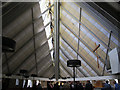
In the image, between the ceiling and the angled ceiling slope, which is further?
the ceiling

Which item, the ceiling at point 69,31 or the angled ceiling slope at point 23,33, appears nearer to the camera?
the angled ceiling slope at point 23,33

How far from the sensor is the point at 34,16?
52.8 feet

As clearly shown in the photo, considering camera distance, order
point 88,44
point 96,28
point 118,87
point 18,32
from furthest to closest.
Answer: point 88,44, point 18,32, point 96,28, point 118,87

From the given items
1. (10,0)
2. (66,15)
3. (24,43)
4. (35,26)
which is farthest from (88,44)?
(10,0)

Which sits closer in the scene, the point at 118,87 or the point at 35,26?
the point at 118,87

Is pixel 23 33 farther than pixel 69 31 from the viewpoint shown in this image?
No

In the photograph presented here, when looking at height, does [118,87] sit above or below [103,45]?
below

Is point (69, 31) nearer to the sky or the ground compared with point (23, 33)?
nearer to the sky

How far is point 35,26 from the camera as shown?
17.9m

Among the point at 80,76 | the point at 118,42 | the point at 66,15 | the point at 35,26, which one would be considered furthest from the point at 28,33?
the point at 80,76

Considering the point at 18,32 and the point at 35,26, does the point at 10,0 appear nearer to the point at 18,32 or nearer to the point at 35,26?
the point at 18,32

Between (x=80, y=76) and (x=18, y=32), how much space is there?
19157 millimetres

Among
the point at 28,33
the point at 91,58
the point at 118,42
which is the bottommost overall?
the point at 91,58

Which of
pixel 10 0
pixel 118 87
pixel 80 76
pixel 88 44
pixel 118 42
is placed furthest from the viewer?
pixel 80 76
